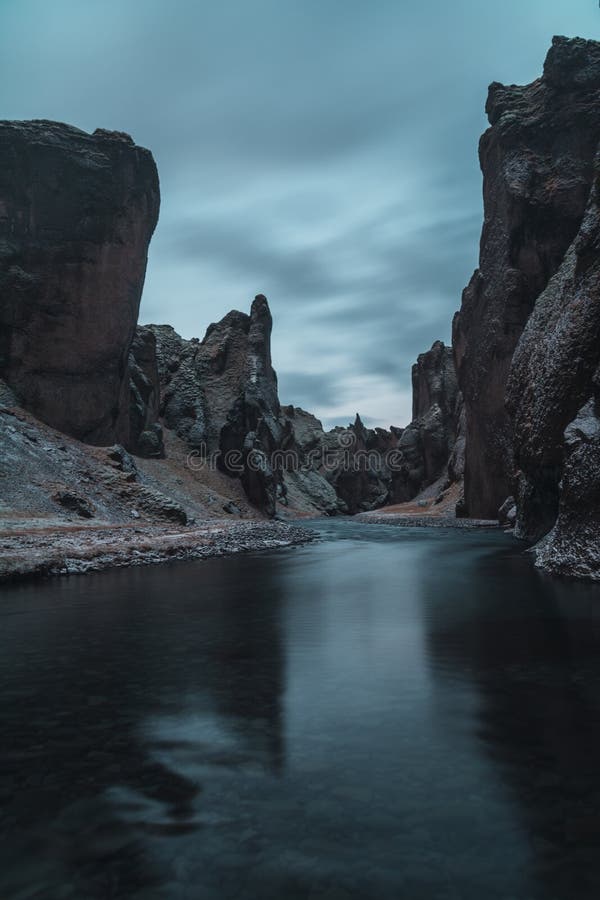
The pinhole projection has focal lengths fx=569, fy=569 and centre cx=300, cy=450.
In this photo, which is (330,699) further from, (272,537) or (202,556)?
(272,537)

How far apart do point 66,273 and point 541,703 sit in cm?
7309

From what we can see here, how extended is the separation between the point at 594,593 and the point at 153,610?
50.8 ft

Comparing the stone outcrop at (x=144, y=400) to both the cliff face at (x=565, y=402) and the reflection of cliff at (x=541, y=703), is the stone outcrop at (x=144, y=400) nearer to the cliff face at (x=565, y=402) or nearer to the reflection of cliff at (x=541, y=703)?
the cliff face at (x=565, y=402)

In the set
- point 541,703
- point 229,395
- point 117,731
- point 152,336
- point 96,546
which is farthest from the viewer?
point 229,395

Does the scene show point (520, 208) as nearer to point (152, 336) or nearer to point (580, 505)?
point (580, 505)

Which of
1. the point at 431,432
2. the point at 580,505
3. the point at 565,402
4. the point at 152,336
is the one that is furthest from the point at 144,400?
the point at 431,432

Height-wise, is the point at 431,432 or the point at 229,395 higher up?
the point at 229,395

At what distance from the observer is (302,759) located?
24.9ft

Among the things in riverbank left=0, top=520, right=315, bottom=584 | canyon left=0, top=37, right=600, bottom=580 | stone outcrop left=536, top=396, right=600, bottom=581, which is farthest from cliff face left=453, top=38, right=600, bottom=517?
stone outcrop left=536, top=396, right=600, bottom=581

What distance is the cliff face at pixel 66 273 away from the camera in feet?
218

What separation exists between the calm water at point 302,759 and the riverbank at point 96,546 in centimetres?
1189

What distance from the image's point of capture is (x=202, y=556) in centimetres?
3828

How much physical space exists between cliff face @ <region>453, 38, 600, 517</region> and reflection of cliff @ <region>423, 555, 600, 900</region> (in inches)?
2114

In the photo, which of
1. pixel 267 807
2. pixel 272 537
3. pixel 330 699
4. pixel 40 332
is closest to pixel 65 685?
pixel 330 699
